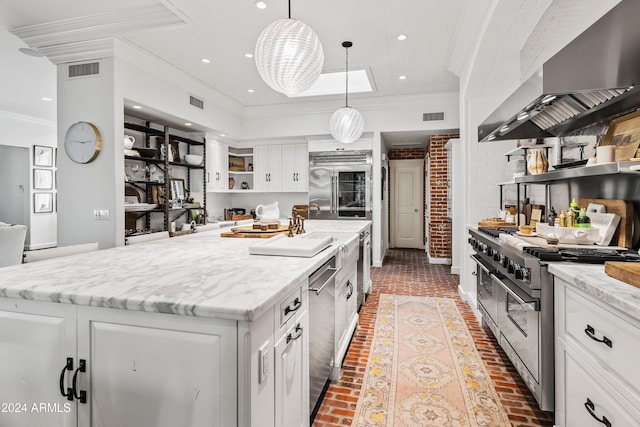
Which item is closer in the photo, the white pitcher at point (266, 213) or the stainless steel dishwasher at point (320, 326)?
the stainless steel dishwasher at point (320, 326)

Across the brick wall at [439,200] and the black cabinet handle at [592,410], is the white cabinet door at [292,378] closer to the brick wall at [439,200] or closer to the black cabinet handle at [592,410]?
the black cabinet handle at [592,410]

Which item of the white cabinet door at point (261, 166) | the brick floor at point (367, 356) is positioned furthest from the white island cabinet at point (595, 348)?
the white cabinet door at point (261, 166)

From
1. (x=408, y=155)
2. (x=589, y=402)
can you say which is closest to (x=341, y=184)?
(x=408, y=155)

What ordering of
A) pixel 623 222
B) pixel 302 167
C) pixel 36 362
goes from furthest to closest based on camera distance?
pixel 302 167 → pixel 623 222 → pixel 36 362

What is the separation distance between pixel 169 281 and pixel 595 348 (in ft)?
5.35

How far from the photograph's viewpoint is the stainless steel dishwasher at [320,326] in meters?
1.61

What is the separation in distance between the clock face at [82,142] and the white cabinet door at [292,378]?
10.6 ft

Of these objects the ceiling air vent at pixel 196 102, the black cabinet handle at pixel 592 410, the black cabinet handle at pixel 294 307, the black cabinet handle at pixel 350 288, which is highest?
the ceiling air vent at pixel 196 102

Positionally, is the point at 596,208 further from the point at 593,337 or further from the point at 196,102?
the point at 196,102

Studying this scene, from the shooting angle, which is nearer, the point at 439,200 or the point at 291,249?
the point at 291,249

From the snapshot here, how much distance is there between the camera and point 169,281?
1229 mm

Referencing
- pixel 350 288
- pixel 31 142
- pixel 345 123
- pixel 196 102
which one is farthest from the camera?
pixel 31 142

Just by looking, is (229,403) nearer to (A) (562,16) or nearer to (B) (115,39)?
(A) (562,16)

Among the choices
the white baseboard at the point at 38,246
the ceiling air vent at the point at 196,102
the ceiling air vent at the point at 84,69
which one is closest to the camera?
the ceiling air vent at the point at 84,69
